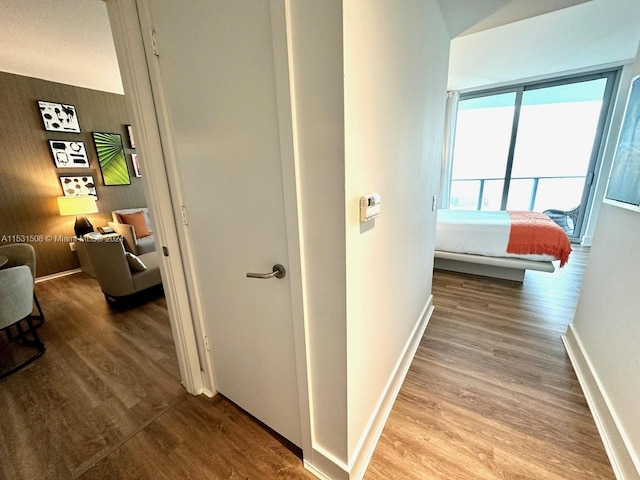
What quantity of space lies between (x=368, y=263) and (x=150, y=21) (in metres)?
1.33

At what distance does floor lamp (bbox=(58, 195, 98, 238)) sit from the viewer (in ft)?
10.4

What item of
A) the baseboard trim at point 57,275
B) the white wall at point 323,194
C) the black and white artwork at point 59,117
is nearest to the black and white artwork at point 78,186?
the black and white artwork at point 59,117

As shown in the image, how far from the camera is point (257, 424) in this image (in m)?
1.40

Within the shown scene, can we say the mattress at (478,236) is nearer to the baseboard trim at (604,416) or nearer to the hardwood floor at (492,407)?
the hardwood floor at (492,407)

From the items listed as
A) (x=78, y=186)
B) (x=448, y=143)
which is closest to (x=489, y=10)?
(x=448, y=143)

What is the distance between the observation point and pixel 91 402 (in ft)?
5.14

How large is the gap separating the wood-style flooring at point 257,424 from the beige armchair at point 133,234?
1.28 m

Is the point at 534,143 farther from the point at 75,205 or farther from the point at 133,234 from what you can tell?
the point at 75,205

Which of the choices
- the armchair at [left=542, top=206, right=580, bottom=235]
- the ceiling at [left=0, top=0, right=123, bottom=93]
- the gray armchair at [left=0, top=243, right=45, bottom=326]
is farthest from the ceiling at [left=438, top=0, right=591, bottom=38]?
the armchair at [left=542, top=206, right=580, bottom=235]

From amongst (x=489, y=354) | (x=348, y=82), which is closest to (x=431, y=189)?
(x=489, y=354)

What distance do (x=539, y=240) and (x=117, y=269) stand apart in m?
4.20

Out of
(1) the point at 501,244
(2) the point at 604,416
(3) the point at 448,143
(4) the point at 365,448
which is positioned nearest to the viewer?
(4) the point at 365,448

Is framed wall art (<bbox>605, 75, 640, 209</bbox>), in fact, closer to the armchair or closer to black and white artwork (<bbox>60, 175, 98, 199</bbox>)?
the armchair

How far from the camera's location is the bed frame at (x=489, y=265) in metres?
2.76
